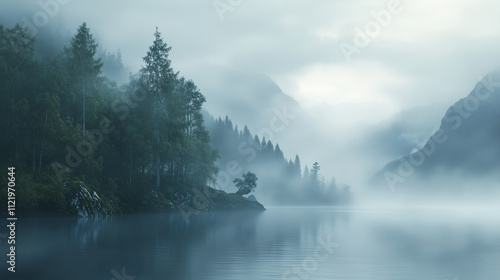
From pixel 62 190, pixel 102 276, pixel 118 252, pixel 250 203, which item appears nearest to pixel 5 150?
pixel 62 190

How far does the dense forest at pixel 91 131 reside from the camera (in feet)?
212

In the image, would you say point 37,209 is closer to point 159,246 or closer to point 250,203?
point 159,246

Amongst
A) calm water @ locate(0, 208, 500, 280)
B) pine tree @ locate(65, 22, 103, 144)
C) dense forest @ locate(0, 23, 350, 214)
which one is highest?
pine tree @ locate(65, 22, 103, 144)

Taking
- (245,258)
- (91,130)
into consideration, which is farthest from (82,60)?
(245,258)

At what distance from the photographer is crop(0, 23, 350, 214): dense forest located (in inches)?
2544

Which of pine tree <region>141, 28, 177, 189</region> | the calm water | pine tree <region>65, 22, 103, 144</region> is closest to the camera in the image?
the calm water

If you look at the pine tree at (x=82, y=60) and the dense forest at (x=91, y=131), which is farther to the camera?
the pine tree at (x=82, y=60)

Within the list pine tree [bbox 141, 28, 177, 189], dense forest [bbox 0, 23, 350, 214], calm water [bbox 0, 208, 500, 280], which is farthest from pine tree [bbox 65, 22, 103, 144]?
calm water [bbox 0, 208, 500, 280]

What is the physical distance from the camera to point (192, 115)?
110438 millimetres

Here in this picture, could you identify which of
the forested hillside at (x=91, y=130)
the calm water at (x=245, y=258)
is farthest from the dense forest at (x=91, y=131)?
the calm water at (x=245, y=258)

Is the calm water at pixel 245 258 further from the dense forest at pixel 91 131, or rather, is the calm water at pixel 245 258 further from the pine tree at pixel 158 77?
the pine tree at pixel 158 77

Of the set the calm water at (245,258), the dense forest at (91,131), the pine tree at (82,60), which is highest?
the pine tree at (82,60)

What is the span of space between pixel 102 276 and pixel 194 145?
8266 cm

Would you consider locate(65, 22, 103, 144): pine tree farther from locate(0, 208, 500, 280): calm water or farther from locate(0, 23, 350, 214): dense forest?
locate(0, 208, 500, 280): calm water
